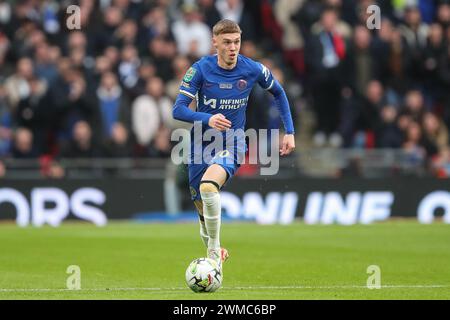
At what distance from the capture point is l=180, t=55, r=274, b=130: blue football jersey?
12.1 meters

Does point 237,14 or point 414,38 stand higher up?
point 237,14

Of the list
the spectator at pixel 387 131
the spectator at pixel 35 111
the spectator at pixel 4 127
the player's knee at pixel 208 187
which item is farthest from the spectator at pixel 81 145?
the player's knee at pixel 208 187

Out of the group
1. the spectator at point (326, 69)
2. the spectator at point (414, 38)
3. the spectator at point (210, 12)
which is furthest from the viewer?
the spectator at point (414, 38)

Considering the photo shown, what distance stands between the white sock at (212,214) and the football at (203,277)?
2.20ft

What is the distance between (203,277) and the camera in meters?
11.1

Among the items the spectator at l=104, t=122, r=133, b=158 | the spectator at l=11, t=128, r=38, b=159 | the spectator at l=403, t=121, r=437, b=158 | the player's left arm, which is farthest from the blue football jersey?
the spectator at l=403, t=121, r=437, b=158

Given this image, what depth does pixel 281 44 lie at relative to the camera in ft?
85.2

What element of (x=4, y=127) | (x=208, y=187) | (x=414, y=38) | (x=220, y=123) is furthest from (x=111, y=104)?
(x=220, y=123)

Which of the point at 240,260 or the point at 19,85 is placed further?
the point at 19,85

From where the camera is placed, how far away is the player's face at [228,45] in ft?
39.3

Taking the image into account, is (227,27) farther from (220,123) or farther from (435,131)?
(435,131)

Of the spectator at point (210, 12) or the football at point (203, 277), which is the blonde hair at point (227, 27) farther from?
the spectator at point (210, 12)

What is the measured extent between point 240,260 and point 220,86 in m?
3.79
